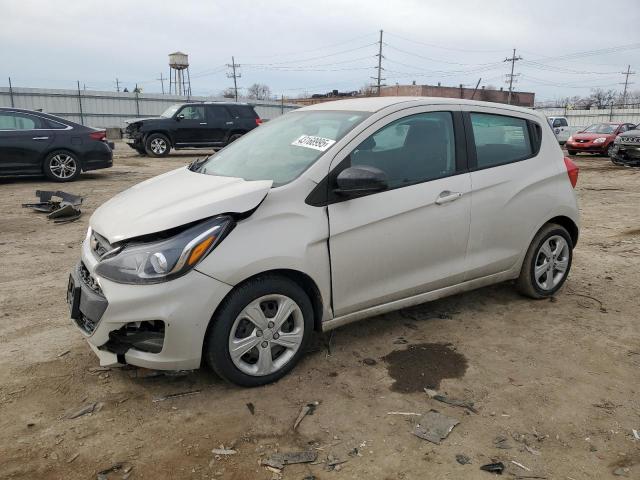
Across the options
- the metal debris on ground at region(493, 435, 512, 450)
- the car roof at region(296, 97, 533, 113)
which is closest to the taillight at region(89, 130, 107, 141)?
the car roof at region(296, 97, 533, 113)

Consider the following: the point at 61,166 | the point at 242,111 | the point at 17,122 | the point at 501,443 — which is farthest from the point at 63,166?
the point at 501,443

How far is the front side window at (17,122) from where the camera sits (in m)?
10.1

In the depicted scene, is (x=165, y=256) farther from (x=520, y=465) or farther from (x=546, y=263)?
(x=546, y=263)

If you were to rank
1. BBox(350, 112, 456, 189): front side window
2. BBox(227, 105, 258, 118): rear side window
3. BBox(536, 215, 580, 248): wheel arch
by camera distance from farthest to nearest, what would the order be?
BBox(227, 105, 258, 118): rear side window
BBox(536, 215, 580, 248): wheel arch
BBox(350, 112, 456, 189): front side window

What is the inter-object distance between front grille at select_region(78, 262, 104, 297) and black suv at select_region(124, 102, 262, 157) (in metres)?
15.0

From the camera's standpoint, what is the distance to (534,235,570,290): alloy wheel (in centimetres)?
447

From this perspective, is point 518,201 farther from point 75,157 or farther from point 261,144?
point 75,157

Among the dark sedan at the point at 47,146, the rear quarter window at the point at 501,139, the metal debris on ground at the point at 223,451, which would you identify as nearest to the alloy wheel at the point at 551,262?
the rear quarter window at the point at 501,139

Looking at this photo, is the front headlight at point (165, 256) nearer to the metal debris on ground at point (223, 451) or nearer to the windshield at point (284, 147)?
the windshield at point (284, 147)

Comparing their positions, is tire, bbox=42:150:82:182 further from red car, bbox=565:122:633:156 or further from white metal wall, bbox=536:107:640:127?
white metal wall, bbox=536:107:640:127

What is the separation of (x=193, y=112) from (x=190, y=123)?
39cm

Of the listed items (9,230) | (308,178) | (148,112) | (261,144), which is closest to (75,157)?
(9,230)

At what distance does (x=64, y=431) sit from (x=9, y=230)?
17.4 feet

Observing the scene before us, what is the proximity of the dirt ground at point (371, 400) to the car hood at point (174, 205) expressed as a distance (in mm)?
964
